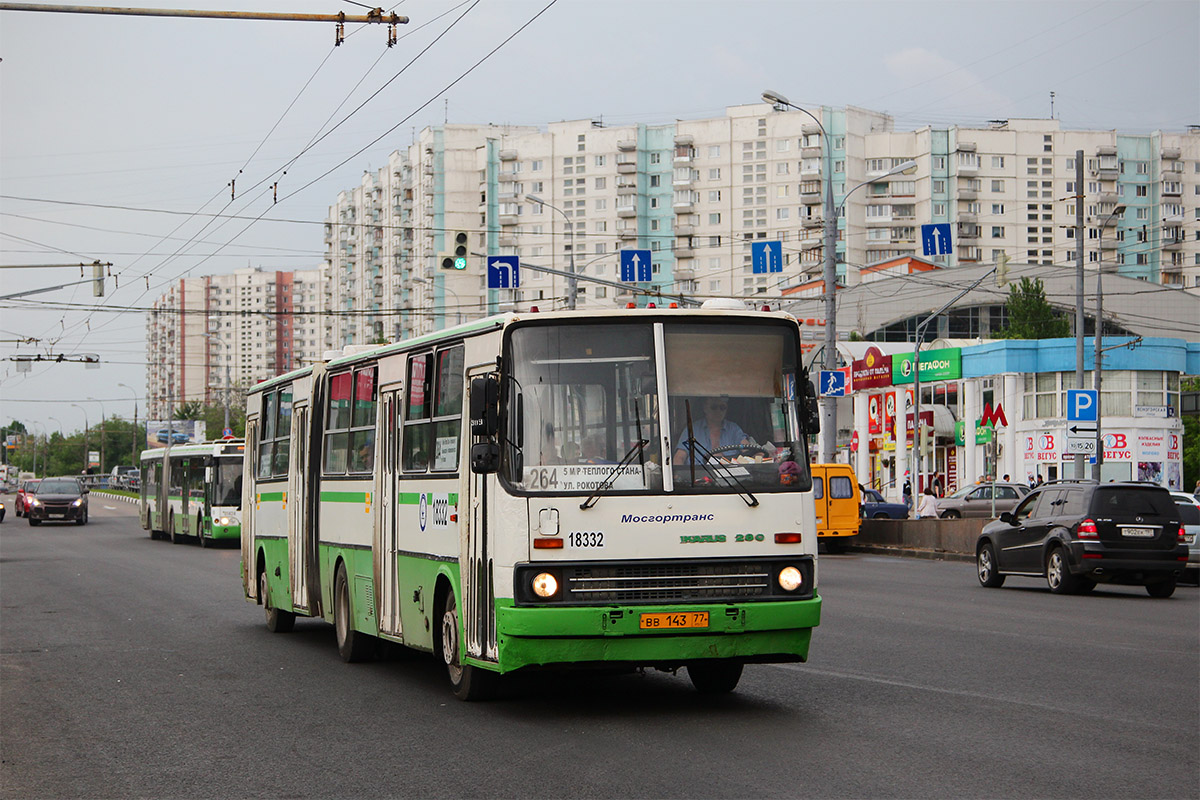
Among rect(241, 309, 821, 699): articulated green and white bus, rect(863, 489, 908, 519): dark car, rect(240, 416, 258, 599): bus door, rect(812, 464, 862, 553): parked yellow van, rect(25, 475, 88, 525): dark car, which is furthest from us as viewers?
rect(25, 475, 88, 525): dark car

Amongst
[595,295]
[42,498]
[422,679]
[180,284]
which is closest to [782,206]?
[595,295]

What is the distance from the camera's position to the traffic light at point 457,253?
26.8m

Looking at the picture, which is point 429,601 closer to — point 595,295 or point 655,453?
A: point 655,453

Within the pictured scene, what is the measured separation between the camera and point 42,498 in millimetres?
59188

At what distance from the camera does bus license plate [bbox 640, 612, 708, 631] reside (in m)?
9.73

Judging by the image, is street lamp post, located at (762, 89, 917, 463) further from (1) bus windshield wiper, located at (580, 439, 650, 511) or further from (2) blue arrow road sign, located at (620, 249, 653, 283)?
(1) bus windshield wiper, located at (580, 439, 650, 511)

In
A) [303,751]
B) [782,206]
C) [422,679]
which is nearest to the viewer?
[303,751]

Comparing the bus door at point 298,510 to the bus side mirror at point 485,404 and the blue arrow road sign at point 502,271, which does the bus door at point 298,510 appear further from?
the blue arrow road sign at point 502,271

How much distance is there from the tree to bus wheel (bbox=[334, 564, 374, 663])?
222ft

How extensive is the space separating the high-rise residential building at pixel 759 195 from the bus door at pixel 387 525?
111m

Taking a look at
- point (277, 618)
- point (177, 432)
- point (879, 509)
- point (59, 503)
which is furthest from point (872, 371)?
point (177, 432)

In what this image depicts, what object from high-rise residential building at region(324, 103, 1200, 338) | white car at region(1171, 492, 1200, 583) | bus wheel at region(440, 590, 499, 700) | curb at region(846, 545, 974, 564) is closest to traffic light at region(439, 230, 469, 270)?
white car at region(1171, 492, 1200, 583)

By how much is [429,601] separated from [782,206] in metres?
121

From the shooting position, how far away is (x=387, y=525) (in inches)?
502
